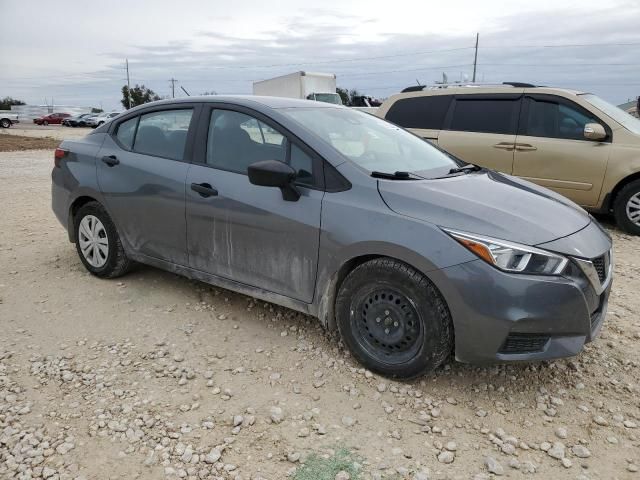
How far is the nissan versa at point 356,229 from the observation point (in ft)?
8.76

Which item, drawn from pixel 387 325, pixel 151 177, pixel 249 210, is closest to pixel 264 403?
pixel 387 325

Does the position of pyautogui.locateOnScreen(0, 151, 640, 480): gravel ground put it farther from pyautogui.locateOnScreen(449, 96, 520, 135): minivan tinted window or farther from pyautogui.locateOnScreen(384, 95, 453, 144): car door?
pyautogui.locateOnScreen(384, 95, 453, 144): car door

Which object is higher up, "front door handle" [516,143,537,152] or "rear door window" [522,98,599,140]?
"rear door window" [522,98,599,140]

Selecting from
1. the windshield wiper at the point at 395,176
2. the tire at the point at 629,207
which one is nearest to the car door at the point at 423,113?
the tire at the point at 629,207

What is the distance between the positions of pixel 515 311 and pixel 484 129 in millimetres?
4999

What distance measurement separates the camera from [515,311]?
2.61 metres

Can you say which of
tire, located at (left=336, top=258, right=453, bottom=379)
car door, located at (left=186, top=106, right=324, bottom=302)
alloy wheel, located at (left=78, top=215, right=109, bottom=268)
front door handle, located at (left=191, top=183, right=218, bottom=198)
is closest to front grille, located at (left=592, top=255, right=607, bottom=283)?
tire, located at (left=336, top=258, right=453, bottom=379)

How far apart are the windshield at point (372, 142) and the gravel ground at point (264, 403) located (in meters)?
1.23

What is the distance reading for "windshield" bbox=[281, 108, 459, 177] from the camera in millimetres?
3387

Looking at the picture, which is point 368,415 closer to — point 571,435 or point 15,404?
point 571,435

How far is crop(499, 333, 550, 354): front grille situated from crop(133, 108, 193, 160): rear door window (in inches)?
101

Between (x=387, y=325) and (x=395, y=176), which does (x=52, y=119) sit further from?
(x=387, y=325)

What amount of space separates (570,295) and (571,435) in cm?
70

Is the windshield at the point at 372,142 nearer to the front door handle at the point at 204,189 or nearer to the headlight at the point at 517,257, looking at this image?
the front door handle at the point at 204,189
